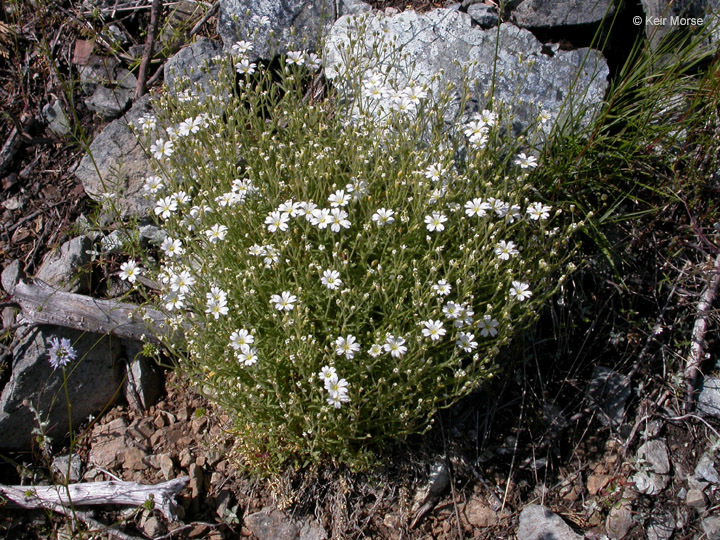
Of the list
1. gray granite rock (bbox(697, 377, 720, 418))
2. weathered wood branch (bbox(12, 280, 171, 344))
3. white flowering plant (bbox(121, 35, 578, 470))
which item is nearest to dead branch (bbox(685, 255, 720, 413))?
gray granite rock (bbox(697, 377, 720, 418))

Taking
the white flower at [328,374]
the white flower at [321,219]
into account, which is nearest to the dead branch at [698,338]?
the white flower at [328,374]

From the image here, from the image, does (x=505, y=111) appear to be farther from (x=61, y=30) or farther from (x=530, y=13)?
(x=61, y=30)

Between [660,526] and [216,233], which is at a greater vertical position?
[216,233]

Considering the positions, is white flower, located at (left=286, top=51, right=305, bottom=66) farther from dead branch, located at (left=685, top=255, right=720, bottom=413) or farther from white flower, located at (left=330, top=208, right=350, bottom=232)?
dead branch, located at (left=685, top=255, right=720, bottom=413)

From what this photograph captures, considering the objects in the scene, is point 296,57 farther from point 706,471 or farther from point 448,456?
point 706,471

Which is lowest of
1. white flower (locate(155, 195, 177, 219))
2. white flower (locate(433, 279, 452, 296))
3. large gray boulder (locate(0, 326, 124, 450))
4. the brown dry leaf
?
large gray boulder (locate(0, 326, 124, 450))

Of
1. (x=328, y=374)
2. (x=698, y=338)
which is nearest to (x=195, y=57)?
(x=328, y=374)
